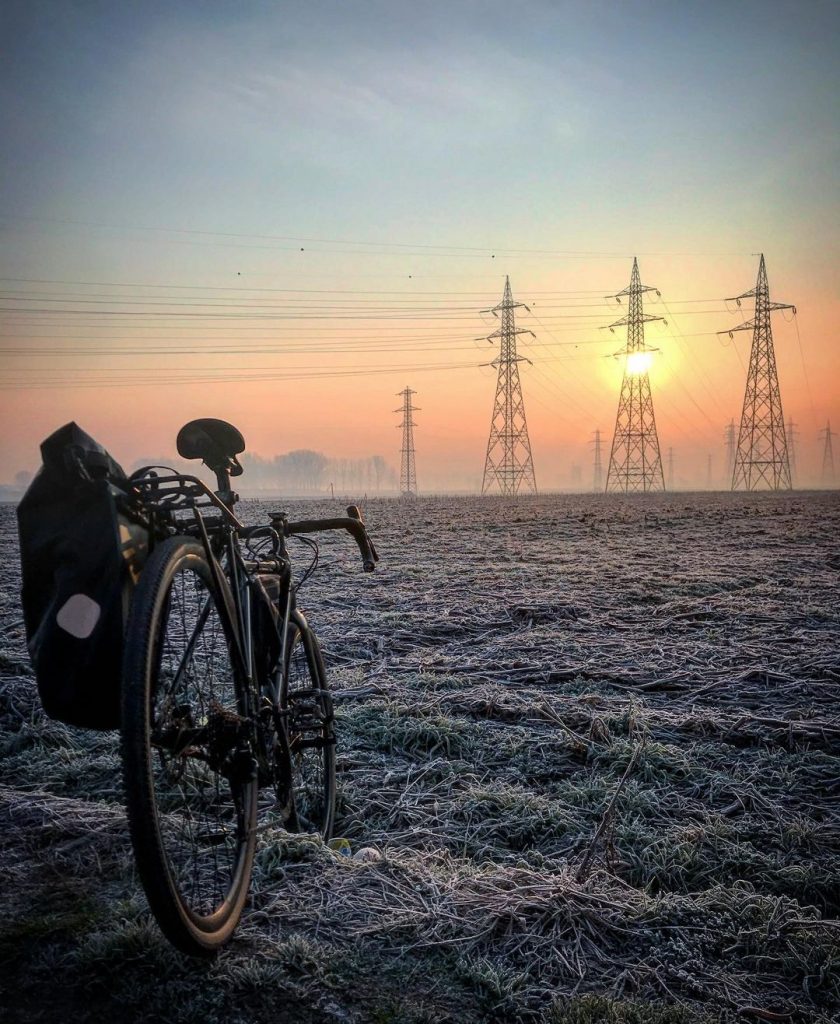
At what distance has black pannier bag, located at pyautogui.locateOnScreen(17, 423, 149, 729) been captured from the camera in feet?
5.85

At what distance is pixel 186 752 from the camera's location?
6.25 feet

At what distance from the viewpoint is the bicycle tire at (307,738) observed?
8.64 feet

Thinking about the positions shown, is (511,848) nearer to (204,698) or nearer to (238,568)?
(204,698)

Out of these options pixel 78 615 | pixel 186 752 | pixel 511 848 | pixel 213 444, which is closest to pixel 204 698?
pixel 186 752

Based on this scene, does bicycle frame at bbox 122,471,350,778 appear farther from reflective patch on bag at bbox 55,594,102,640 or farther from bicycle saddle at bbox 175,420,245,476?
reflective patch on bag at bbox 55,594,102,640

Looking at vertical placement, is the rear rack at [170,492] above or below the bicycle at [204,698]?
above

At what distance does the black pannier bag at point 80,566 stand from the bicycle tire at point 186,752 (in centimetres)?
12

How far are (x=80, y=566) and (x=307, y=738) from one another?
5.05 feet

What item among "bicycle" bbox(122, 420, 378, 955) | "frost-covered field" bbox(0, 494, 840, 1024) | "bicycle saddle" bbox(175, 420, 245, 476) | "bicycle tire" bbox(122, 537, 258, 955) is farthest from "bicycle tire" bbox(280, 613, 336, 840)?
"bicycle saddle" bbox(175, 420, 245, 476)

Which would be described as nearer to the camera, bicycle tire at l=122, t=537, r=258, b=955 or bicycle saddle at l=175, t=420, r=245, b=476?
bicycle tire at l=122, t=537, r=258, b=955

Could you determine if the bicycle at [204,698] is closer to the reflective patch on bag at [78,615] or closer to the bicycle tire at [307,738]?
the bicycle tire at [307,738]

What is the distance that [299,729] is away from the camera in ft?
8.67

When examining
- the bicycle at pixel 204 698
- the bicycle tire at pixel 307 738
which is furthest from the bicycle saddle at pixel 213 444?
the bicycle tire at pixel 307 738

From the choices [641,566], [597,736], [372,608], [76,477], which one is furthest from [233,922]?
[641,566]
